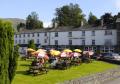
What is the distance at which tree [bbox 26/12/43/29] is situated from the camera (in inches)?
5896

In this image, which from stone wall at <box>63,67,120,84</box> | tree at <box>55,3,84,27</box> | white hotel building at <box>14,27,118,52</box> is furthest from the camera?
tree at <box>55,3,84,27</box>

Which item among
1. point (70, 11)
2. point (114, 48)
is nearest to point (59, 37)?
point (114, 48)

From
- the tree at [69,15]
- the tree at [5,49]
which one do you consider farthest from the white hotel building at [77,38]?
the tree at [5,49]

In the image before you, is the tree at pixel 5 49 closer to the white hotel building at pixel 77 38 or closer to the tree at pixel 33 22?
the white hotel building at pixel 77 38

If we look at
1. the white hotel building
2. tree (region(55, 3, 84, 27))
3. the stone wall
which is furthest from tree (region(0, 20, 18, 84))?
tree (region(55, 3, 84, 27))

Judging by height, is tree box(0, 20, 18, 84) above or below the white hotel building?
below

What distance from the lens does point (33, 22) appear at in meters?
151

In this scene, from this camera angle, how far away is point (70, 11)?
5625 inches

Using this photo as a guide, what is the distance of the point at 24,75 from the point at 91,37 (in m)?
72.0

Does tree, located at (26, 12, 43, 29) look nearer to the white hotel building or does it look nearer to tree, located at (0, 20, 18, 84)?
the white hotel building

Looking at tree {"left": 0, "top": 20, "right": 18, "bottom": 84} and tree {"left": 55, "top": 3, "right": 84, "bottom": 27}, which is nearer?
tree {"left": 0, "top": 20, "right": 18, "bottom": 84}

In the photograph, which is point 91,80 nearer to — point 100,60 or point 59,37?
point 100,60

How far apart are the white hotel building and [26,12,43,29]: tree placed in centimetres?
3196

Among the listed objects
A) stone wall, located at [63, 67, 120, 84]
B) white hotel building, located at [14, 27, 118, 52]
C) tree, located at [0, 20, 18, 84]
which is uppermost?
white hotel building, located at [14, 27, 118, 52]
